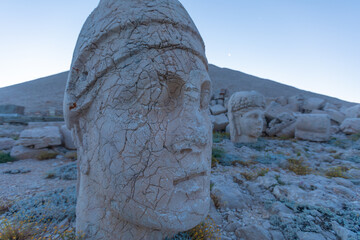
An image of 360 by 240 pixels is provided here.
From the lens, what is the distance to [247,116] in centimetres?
602

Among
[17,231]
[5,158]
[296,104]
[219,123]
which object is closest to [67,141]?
[5,158]

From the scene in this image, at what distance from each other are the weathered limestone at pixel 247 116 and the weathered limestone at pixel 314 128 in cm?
260

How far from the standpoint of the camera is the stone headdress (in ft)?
3.92

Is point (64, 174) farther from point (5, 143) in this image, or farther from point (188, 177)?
point (5, 143)

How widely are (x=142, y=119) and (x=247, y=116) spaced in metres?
5.51

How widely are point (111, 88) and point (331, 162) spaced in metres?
5.83

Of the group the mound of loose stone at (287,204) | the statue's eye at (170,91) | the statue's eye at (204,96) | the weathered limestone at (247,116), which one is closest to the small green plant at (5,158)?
the mound of loose stone at (287,204)

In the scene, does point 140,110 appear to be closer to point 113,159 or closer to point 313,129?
point 113,159

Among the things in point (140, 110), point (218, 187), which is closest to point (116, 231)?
point (140, 110)

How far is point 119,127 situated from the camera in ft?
3.87

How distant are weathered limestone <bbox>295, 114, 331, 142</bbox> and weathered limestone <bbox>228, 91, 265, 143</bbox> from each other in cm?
260

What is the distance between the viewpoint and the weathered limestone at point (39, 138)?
5363 mm

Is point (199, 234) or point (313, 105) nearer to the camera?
point (199, 234)

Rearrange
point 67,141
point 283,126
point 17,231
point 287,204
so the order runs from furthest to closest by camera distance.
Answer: point 283,126 → point 67,141 → point 287,204 → point 17,231
